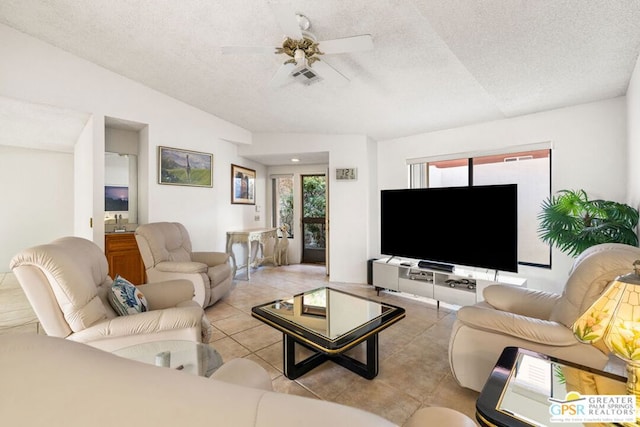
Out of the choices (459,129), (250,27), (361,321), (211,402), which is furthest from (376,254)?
(211,402)

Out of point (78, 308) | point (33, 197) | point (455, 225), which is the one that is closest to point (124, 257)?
point (78, 308)

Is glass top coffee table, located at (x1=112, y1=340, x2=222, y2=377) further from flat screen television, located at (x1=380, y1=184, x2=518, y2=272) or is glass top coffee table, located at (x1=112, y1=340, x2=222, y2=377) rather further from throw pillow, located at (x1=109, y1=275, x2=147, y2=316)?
flat screen television, located at (x1=380, y1=184, x2=518, y2=272)

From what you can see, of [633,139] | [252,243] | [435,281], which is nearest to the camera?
[633,139]

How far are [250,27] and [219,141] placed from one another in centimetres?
256

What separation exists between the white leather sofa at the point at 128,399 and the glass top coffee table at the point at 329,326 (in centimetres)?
125

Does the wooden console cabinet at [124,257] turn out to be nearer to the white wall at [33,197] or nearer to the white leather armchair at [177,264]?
the white leather armchair at [177,264]

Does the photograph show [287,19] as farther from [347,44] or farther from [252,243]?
[252,243]

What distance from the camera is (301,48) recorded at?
2.06 m

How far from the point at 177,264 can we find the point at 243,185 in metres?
2.50

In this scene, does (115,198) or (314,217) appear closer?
(115,198)

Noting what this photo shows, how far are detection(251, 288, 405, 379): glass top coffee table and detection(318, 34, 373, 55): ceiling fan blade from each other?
1.93m

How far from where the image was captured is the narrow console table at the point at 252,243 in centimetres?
464

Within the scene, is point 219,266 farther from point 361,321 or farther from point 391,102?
point 391,102

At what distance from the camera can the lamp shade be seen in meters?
0.85
